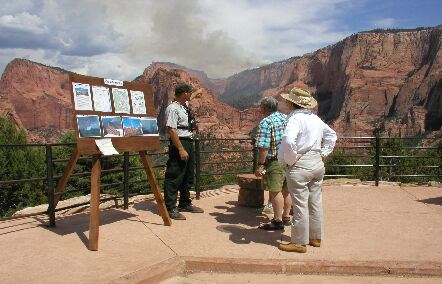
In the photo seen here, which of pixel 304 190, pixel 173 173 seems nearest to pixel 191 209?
pixel 173 173

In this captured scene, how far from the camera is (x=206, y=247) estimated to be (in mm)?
4969

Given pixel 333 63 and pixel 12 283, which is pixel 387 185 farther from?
pixel 333 63

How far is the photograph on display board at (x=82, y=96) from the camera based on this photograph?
4855 millimetres

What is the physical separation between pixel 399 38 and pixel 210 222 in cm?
16952

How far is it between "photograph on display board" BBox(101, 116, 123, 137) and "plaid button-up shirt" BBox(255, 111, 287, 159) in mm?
1741

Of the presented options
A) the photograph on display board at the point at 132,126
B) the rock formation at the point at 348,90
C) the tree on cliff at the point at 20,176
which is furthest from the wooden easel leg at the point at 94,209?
the rock formation at the point at 348,90

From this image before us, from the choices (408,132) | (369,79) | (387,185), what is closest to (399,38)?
(369,79)

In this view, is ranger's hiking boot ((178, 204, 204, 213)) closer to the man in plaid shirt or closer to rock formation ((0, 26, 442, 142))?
the man in plaid shirt

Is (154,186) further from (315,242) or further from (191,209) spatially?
(315,242)

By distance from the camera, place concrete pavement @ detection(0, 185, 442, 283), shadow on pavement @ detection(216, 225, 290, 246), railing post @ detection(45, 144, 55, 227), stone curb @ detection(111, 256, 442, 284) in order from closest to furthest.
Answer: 1. concrete pavement @ detection(0, 185, 442, 283)
2. stone curb @ detection(111, 256, 442, 284)
3. shadow on pavement @ detection(216, 225, 290, 246)
4. railing post @ detection(45, 144, 55, 227)

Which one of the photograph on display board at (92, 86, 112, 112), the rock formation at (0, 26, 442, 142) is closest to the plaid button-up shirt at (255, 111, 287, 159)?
the photograph on display board at (92, 86, 112, 112)

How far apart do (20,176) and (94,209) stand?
23697mm

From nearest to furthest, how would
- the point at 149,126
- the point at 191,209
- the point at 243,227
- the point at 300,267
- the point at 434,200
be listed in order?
the point at 300,267
the point at 149,126
the point at 243,227
the point at 191,209
the point at 434,200

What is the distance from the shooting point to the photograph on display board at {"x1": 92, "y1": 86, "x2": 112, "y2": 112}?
16.6 ft
